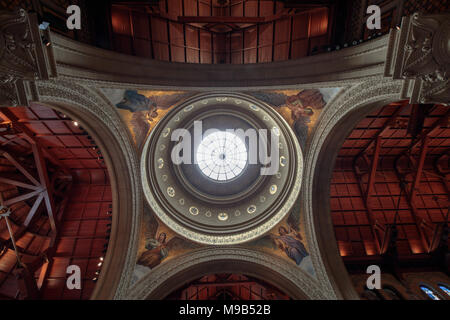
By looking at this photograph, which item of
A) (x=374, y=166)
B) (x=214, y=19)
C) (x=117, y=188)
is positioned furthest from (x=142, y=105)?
(x=374, y=166)

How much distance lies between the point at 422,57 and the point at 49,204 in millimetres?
14386

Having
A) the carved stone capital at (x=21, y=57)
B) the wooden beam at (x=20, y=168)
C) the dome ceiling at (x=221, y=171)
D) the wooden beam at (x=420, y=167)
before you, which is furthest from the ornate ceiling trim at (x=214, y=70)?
the wooden beam at (x=420, y=167)

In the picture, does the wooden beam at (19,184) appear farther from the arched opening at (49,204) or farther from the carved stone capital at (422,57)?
the carved stone capital at (422,57)

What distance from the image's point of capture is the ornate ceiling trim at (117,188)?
8.09 m

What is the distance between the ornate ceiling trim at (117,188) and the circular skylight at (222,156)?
431 centimetres

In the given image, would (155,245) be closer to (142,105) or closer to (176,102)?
(142,105)

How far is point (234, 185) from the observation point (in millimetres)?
13102

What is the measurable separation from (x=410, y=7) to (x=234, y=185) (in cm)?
974

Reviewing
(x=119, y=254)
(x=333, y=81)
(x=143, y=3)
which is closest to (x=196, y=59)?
(x=143, y=3)

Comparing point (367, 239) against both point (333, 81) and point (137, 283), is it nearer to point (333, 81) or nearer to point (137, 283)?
point (333, 81)

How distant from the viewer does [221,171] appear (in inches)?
544

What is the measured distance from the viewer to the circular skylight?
13500mm

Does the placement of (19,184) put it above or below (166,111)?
Result: below

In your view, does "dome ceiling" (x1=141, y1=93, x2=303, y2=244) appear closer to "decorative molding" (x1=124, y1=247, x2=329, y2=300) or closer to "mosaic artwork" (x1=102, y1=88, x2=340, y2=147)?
"mosaic artwork" (x1=102, y1=88, x2=340, y2=147)
